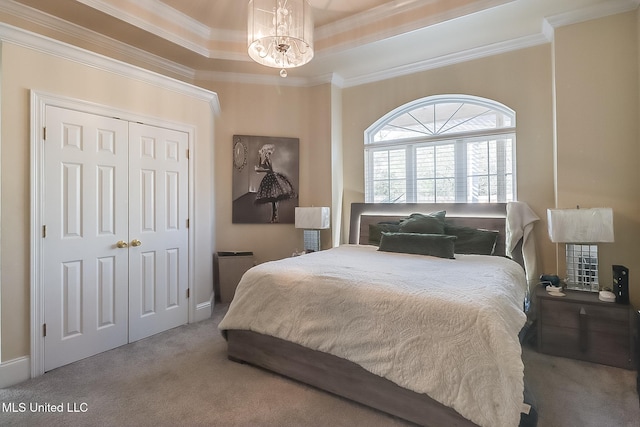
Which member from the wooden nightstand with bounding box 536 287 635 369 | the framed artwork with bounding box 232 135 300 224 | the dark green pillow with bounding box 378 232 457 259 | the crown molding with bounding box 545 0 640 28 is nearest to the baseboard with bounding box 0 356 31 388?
the framed artwork with bounding box 232 135 300 224

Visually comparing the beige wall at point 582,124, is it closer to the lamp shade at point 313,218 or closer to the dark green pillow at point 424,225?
the dark green pillow at point 424,225

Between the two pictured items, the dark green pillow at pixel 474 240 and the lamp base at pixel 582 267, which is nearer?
the lamp base at pixel 582 267

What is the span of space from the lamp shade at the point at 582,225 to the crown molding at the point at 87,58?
3.66 m

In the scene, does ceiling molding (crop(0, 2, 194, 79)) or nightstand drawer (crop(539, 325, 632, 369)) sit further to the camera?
ceiling molding (crop(0, 2, 194, 79))

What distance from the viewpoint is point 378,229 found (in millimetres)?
3879

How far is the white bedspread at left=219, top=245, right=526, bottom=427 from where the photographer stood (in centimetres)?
156

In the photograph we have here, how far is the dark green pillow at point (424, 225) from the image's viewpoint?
3.40 m

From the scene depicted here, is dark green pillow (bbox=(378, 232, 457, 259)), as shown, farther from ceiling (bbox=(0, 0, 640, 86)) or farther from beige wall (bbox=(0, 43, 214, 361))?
beige wall (bbox=(0, 43, 214, 361))

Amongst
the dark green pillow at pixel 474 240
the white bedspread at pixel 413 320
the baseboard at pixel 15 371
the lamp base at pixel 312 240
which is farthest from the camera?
the lamp base at pixel 312 240

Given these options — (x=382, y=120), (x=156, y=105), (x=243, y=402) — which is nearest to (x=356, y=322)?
(x=243, y=402)

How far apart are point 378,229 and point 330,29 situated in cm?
237

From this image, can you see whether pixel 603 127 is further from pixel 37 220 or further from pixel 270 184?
pixel 37 220

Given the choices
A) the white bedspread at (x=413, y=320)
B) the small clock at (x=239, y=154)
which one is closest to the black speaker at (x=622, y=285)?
the white bedspread at (x=413, y=320)

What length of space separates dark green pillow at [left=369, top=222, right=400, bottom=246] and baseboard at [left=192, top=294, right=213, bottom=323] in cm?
201
